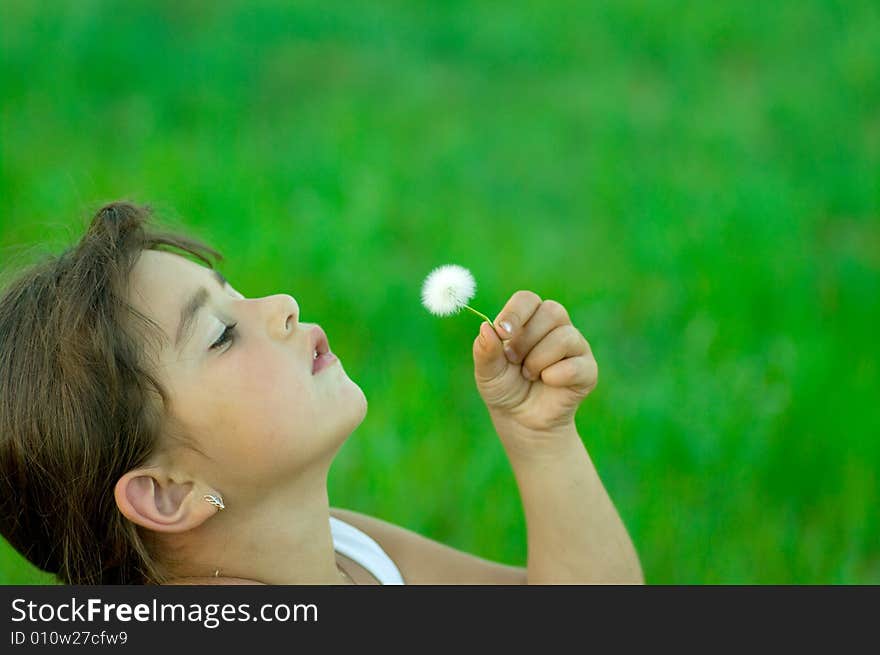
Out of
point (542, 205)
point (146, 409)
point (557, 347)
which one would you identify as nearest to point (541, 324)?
point (557, 347)

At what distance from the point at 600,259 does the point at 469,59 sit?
1264mm

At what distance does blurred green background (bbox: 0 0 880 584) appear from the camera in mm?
2338

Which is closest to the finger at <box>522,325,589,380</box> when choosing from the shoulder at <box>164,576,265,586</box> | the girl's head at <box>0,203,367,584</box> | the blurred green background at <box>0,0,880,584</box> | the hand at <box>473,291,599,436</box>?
the hand at <box>473,291,599,436</box>

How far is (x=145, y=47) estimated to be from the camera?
386cm

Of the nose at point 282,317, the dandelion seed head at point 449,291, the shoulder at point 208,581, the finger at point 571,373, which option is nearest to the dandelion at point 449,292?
the dandelion seed head at point 449,291

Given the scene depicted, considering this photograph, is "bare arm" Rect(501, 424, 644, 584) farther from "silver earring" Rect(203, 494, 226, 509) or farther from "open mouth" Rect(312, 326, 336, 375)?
"silver earring" Rect(203, 494, 226, 509)

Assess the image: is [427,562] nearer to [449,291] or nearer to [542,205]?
Result: [449,291]

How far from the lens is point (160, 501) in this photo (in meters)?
1.40

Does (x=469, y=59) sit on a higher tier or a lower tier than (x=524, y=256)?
higher

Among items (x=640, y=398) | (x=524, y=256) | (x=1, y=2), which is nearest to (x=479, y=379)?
(x=640, y=398)

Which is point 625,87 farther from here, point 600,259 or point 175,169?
point 175,169

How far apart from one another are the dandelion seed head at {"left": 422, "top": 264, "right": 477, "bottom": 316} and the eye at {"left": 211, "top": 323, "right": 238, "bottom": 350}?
294 millimetres

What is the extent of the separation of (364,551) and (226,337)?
1.36 feet

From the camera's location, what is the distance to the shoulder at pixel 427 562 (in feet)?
5.58
